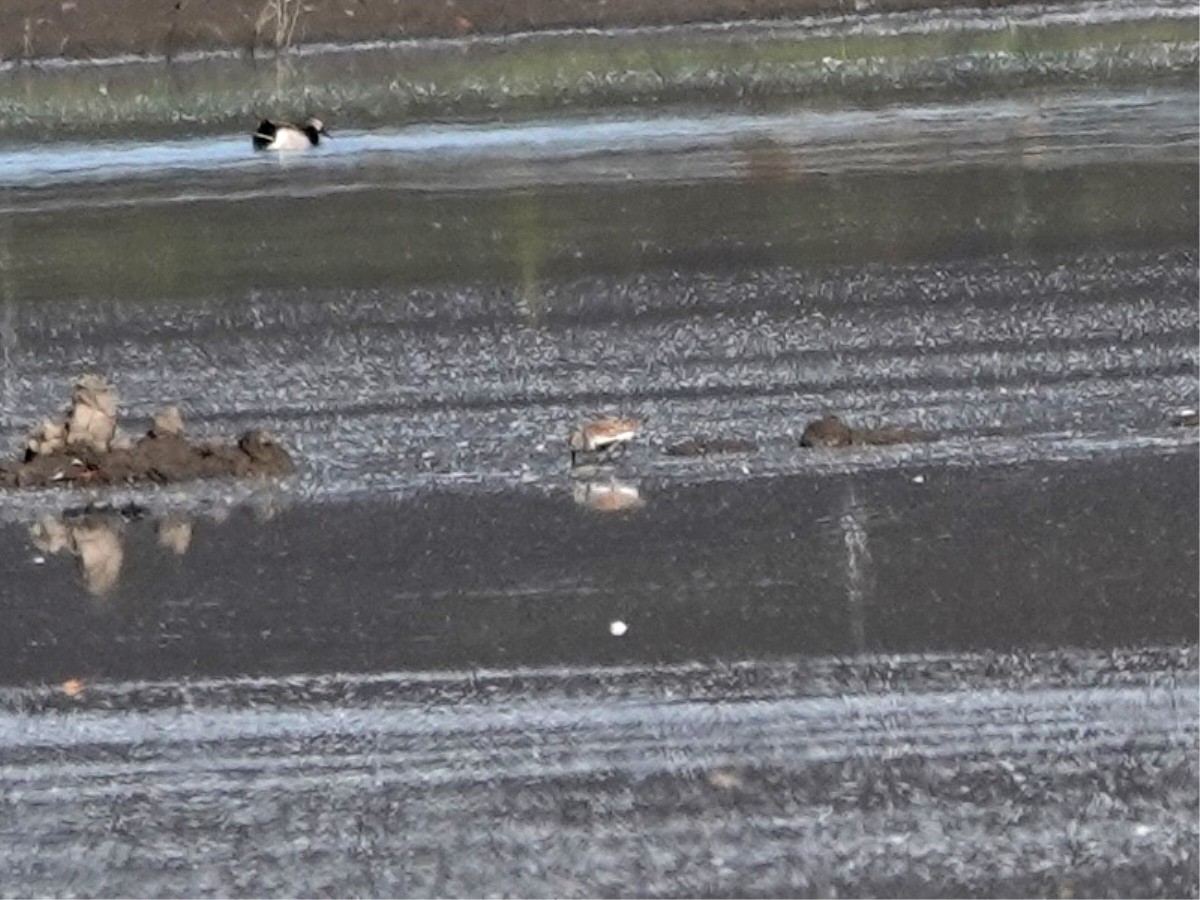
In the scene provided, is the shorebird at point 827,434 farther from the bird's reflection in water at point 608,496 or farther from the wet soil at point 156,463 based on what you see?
the wet soil at point 156,463

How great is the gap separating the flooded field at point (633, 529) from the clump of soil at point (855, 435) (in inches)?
1.3

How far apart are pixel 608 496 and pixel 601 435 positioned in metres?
0.18

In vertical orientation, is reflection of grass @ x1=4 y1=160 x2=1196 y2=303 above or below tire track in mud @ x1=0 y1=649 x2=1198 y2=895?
above

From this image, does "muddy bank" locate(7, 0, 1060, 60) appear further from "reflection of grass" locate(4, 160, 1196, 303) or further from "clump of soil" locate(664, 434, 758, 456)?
"clump of soil" locate(664, 434, 758, 456)

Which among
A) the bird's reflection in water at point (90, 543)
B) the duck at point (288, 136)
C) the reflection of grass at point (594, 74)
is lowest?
the bird's reflection in water at point (90, 543)

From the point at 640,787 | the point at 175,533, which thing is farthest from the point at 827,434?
the point at 175,533

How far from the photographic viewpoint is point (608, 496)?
155 inches

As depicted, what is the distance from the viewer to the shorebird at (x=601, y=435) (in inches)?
159

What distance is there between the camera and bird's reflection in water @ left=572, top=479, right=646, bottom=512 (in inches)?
154

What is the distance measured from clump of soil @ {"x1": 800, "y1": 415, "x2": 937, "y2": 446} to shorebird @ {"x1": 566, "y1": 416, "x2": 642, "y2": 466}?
43 centimetres

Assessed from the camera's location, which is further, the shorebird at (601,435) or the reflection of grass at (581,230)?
the reflection of grass at (581,230)

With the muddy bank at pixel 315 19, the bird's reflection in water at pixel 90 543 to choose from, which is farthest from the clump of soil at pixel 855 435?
the muddy bank at pixel 315 19

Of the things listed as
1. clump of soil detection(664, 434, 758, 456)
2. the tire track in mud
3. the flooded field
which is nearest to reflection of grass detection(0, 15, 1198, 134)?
the flooded field

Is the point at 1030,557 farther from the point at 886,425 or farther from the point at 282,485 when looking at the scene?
the point at 282,485
